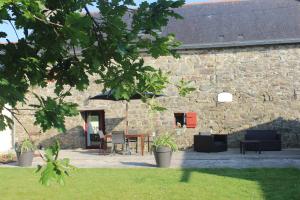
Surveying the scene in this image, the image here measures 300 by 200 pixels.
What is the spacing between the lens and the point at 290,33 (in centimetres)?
1661

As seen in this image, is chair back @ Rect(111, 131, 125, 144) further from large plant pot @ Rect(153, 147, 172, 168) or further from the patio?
large plant pot @ Rect(153, 147, 172, 168)

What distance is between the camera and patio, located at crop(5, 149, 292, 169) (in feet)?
40.0

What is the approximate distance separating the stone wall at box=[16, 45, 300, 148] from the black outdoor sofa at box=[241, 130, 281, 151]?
3.19 feet

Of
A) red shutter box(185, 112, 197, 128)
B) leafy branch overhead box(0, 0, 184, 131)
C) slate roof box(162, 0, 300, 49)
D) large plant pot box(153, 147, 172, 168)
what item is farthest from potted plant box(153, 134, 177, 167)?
leafy branch overhead box(0, 0, 184, 131)

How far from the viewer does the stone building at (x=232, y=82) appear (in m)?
→ 16.5

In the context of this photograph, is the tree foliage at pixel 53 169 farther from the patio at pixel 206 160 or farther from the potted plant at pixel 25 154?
the potted plant at pixel 25 154

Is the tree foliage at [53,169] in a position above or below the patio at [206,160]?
above

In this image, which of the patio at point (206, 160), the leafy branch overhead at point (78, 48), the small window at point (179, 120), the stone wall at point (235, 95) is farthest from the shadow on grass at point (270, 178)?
the small window at point (179, 120)

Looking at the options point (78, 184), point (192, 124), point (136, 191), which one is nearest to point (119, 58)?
point (136, 191)

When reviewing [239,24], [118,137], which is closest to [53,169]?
[118,137]

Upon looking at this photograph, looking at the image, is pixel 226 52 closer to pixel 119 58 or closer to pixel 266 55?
pixel 266 55

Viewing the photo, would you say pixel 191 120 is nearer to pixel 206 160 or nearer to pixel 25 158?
pixel 206 160

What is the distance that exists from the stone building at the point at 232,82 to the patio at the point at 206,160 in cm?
147

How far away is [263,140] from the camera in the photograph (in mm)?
15180
